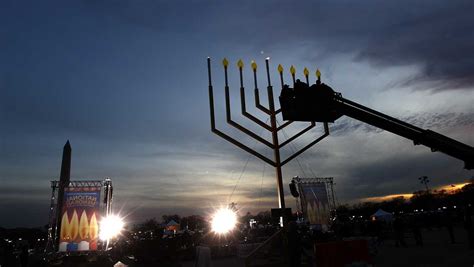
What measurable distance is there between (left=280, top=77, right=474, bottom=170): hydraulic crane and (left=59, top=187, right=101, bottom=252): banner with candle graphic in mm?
12464

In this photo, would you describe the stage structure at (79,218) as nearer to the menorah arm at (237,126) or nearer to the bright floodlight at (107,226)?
the bright floodlight at (107,226)

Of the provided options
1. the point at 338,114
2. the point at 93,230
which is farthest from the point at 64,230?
the point at 338,114

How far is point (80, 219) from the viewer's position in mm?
15969

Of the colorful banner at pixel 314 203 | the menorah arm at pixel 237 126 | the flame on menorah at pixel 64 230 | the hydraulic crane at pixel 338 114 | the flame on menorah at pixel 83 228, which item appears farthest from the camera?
the colorful banner at pixel 314 203

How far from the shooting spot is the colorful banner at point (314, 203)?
66.6 feet

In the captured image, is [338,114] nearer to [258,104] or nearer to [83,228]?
[258,104]

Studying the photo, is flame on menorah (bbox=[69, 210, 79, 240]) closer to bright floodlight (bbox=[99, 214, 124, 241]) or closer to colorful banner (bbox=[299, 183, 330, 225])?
bright floodlight (bbox=[99, 214, 124, 241])

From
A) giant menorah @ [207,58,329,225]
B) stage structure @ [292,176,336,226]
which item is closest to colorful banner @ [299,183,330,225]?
stage structure @ [292,176,336,226]

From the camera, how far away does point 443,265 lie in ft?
26.2

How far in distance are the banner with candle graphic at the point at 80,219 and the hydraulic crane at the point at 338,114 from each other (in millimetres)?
12464

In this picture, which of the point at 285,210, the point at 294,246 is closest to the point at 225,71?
the point at 285,210

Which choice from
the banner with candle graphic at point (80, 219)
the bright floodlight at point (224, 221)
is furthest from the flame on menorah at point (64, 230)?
the bright floodlight at point (224, 221)

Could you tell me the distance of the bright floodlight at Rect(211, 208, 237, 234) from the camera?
58.0 ft

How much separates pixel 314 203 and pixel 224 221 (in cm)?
625
